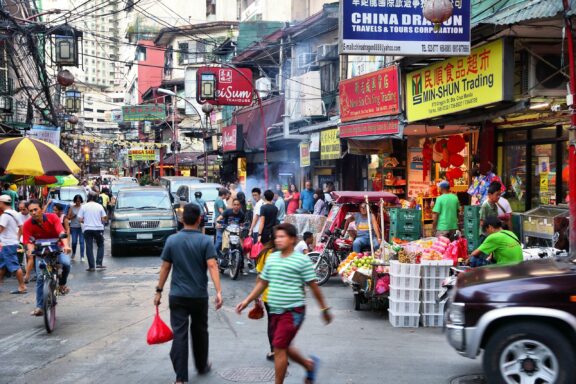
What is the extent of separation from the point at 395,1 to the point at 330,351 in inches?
270

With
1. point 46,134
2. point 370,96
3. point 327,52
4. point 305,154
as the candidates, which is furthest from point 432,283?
point 46,134

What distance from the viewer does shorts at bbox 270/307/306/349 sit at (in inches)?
222

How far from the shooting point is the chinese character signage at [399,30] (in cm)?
1154

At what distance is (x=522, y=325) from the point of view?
5543 millimetres

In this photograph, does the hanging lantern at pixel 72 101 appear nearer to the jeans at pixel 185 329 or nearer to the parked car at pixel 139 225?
the parked car at pixel 139 225

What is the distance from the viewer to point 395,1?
11.6 meters

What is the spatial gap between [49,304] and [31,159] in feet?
15.8

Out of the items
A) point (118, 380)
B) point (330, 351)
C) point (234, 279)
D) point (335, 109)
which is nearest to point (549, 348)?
point (330, 351)

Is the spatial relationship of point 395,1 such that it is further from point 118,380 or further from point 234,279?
point 118,380

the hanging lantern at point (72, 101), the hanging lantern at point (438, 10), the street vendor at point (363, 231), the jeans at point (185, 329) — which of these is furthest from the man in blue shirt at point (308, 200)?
the hanging lantern at point (72, 101)

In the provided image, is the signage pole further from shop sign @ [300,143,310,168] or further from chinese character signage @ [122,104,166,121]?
chinese character signage @ [122,104,166,121]

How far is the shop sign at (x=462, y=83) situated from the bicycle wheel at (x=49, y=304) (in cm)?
822

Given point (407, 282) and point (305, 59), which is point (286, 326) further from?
point (305, 59)

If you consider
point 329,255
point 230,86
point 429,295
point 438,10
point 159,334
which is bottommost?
point 429,295
